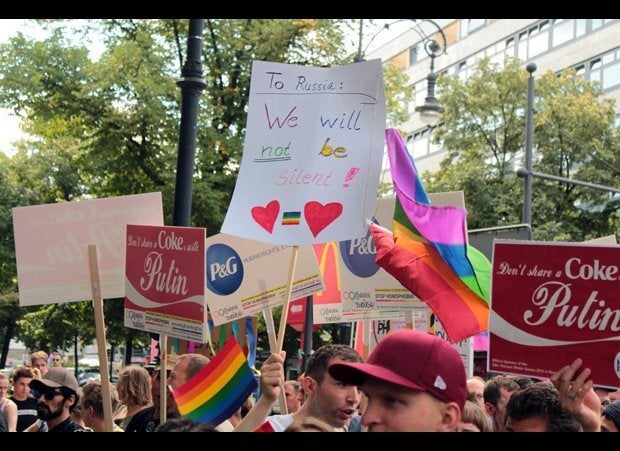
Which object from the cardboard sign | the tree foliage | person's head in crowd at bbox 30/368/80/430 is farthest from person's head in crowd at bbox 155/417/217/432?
the tree foliage

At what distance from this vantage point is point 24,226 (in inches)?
316

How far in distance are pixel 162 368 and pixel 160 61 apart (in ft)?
51.7

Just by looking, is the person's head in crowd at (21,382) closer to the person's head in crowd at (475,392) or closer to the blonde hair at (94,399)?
the blonde hair at (94,399)

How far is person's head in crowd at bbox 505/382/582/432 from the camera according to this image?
176 inches

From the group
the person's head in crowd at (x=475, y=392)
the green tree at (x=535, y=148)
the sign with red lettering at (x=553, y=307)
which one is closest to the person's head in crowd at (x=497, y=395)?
the person's head in crowd at (x=475, y=392)

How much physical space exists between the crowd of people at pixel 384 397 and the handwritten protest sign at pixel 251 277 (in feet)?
2.69

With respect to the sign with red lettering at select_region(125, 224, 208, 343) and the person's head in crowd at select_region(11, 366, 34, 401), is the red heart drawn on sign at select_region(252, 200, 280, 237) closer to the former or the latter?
the sign with red lettering at select_region(125, 224, 208, 343)

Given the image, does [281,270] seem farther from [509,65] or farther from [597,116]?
[509,65]

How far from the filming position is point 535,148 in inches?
1442

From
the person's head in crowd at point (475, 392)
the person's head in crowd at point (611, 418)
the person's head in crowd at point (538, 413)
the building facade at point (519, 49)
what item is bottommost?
the person's head in crowd at point (475, 392)

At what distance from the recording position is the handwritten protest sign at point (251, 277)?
26.8 feet

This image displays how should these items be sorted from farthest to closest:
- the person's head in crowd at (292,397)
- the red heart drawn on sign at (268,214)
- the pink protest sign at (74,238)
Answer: the person's head in crowd at (292,397) → the pink protest sign at (74,238) → the red heart drawn on sign at (268,214)

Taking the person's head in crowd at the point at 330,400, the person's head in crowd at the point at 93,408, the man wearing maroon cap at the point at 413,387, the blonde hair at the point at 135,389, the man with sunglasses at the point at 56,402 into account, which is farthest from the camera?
the blonde hair at the point at 135,389
